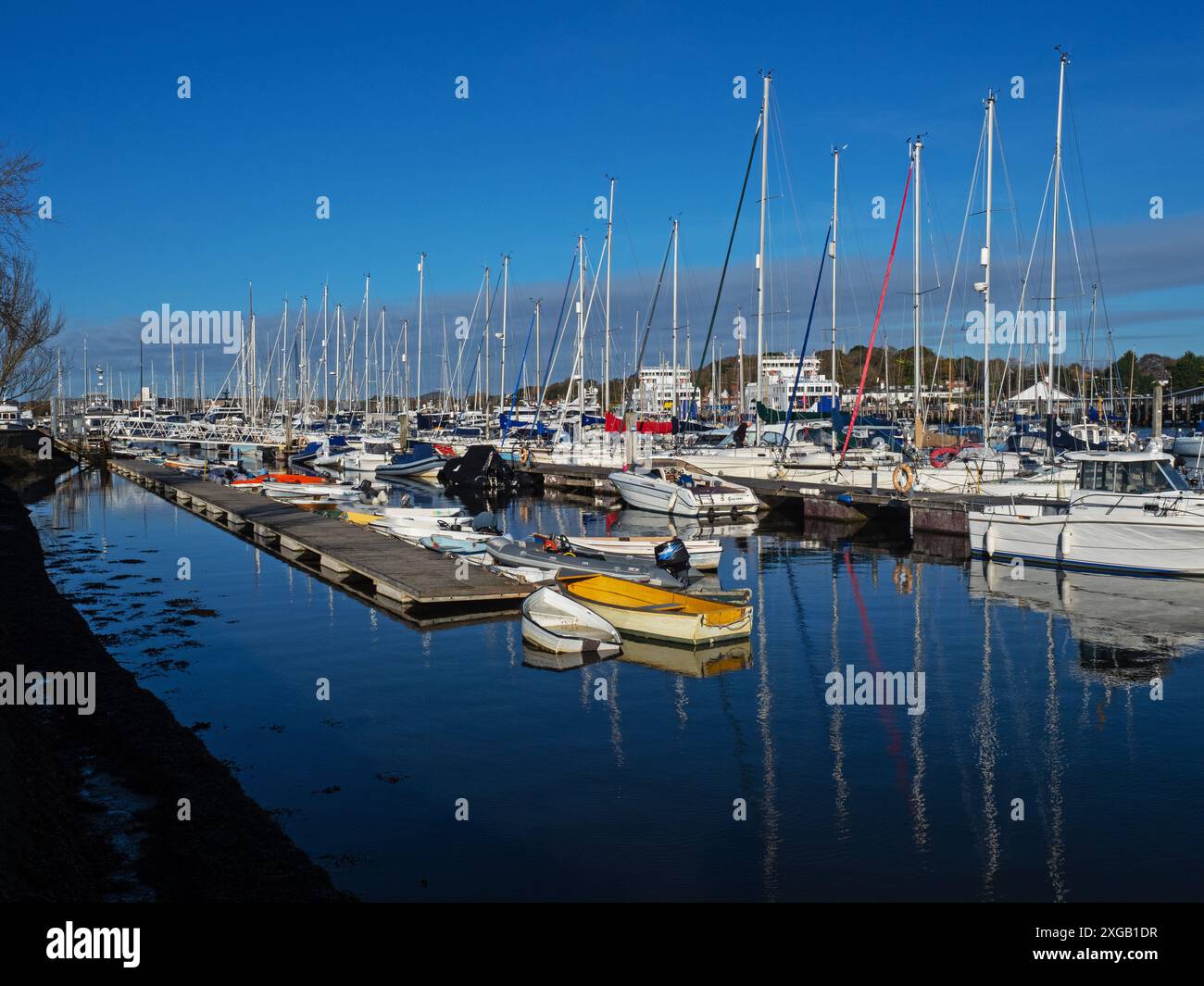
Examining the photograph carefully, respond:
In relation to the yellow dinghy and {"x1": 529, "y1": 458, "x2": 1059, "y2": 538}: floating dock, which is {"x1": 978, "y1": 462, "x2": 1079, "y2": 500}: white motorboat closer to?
{"x1": 529, "y1": 458, "x2": 1059, "y2": 538}: floating dock

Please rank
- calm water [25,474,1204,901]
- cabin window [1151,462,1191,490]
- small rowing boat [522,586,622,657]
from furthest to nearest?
cabin window [1151,462,1191,490] < small rowing boat [522,586,622,657] < calm water [25,474,1204,901]

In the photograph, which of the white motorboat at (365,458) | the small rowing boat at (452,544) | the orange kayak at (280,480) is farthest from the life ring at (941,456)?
the white motorboat at (365,458)

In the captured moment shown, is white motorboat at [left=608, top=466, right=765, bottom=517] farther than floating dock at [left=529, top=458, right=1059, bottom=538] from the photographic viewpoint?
Yes

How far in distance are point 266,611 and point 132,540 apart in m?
14.6

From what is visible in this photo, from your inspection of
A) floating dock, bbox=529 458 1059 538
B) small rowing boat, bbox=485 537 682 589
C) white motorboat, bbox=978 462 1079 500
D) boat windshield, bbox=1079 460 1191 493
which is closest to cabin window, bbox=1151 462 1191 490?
boat windshield, bbox=1079 460 1191 493

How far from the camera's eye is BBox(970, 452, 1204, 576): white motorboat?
26859 millimetres

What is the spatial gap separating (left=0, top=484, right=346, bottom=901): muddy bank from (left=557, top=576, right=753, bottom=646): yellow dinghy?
8584 mm

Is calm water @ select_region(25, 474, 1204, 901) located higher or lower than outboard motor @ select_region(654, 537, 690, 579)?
lower

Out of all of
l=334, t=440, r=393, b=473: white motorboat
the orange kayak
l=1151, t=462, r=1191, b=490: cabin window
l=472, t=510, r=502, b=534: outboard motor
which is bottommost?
l=472, t=510, r=502, b=534: outboard motor

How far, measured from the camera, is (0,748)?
9.76 metres

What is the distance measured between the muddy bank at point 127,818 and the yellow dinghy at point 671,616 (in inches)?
338

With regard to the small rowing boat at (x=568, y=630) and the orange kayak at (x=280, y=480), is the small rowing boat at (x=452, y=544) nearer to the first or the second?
the small rowing boat at (x=568, y=630)

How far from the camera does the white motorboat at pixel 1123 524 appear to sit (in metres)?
26.9

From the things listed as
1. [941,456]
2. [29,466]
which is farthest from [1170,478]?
[29,466]
